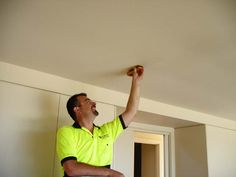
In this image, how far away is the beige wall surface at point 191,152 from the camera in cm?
276

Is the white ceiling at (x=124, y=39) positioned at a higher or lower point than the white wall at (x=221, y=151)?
higher

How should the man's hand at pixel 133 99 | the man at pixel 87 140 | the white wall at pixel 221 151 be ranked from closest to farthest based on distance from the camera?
the man at pixel 87 140, the man's hand at pixel 133 99, the white wall at pixel 221 151

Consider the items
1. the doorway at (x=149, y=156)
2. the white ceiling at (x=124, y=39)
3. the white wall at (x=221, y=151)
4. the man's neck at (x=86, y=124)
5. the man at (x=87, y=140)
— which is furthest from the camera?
the doorway at (x=149, y=156)

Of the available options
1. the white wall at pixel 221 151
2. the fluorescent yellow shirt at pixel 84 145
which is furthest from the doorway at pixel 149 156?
the fluorescent yellow shirt at pixel 84 145

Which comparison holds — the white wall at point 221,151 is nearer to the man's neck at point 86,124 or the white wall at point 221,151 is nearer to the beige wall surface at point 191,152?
the beige wall surface at point 191,152

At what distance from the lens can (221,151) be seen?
2879mm

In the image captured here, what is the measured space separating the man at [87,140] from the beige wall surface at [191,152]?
1571 mm

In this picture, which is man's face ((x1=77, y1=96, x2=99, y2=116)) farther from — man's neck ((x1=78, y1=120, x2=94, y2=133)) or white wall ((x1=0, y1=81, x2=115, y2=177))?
white wall ((x1=0, y1=81, x2=115, y2=177))

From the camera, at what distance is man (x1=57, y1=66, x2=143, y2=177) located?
1.16 m

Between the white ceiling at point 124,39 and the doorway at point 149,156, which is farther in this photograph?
the doorway at point 149,156

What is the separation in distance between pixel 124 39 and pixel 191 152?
6.84 ft

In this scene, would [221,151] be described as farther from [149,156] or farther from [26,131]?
[26,131]

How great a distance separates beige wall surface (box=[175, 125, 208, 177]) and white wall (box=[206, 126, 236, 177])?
0.06 metres

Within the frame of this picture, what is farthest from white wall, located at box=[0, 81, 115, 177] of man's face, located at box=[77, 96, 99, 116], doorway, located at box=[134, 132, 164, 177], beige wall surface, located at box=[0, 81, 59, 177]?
doorway, located at box=[134, 132, 164, 177]
